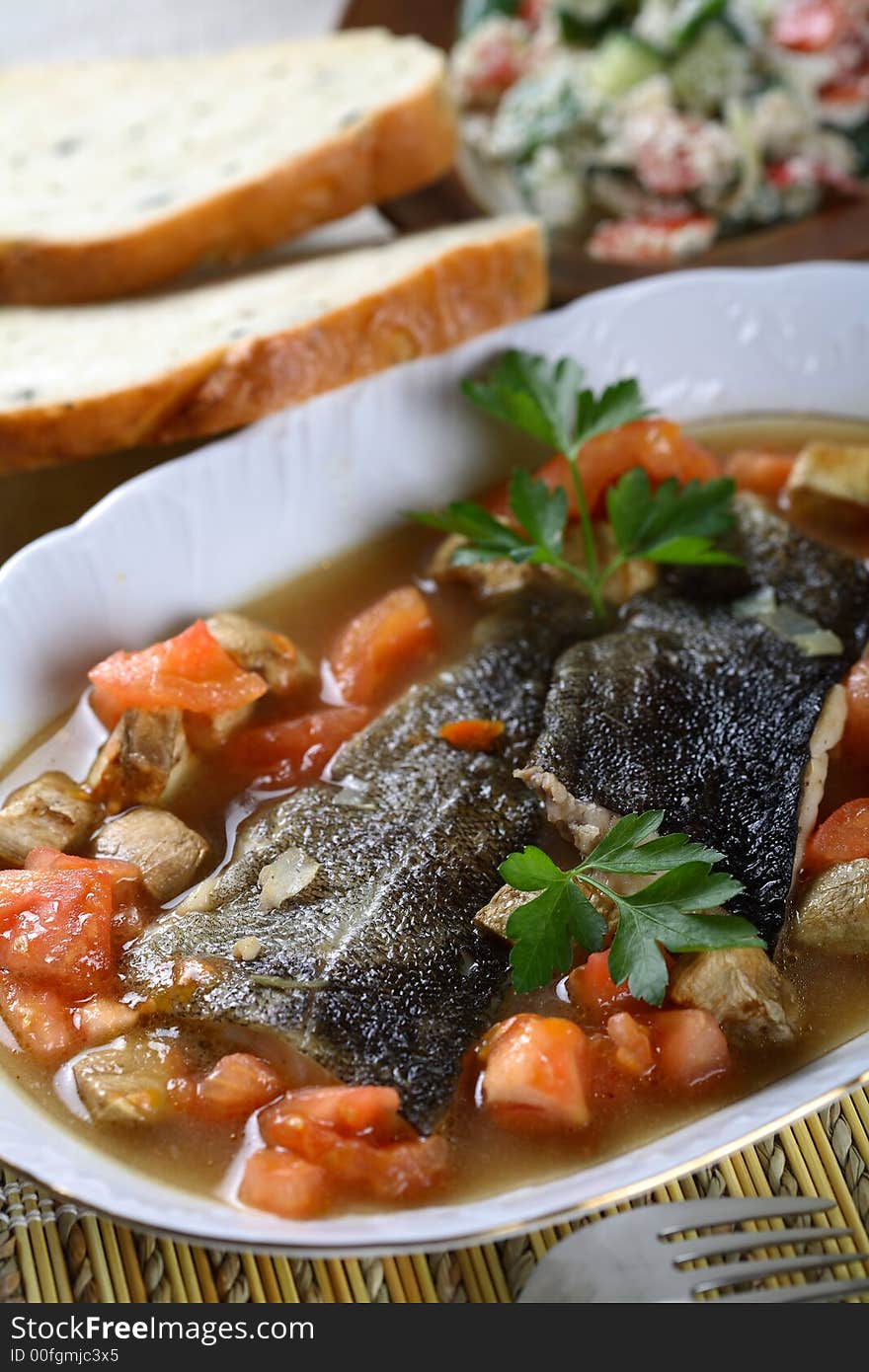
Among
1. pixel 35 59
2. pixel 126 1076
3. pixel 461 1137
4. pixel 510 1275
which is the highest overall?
pixel 35 59

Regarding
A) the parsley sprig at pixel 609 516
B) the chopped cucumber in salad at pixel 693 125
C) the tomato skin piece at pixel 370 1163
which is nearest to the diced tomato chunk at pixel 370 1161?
the tomato skin piece at pixel 370 1163

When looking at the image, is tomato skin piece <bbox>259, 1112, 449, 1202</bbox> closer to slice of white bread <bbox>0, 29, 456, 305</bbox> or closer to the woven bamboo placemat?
the woven bamboo placemat

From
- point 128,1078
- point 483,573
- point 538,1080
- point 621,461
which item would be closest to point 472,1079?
point 538,1080

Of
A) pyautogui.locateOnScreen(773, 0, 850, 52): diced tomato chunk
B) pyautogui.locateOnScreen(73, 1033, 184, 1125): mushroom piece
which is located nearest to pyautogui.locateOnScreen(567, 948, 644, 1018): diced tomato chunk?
pyautogui.locateOnScreen(73, 1033, 184, 1125): mushroom piece

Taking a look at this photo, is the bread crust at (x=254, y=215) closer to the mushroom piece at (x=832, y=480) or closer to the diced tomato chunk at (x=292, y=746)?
the mushroom piece at (x=832, y=480)

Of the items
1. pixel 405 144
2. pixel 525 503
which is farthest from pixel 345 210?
pixel 525 503

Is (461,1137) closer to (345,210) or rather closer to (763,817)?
(763,817)

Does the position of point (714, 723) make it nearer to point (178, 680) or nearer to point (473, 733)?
point (473, 733)
